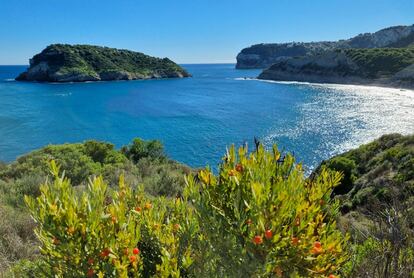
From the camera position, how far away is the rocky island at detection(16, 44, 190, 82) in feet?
422

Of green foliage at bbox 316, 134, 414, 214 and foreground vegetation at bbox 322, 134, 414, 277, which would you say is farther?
green foliage at bbox 316, 134, 414, 214

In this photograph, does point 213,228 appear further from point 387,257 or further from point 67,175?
point 67,175

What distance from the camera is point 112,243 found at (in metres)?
3.10

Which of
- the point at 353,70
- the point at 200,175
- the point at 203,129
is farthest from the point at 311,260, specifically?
the point at 353,70

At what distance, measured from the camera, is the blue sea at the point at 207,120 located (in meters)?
44.5

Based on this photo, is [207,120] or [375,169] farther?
[207,120]

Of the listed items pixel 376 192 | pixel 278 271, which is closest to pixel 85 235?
pixel 278 271

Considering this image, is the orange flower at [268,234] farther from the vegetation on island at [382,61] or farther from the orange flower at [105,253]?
the vegetation on island at [382,61]

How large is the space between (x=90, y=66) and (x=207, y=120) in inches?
3702

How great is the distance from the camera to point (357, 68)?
115 meters

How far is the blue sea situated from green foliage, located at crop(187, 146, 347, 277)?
3307cm

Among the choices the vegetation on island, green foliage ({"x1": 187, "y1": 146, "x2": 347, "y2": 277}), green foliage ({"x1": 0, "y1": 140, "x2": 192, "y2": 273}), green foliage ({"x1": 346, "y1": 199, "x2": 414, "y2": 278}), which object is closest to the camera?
green foliage ({"x1": 187, "y1": 146, "x2": 347, "y2": 277})

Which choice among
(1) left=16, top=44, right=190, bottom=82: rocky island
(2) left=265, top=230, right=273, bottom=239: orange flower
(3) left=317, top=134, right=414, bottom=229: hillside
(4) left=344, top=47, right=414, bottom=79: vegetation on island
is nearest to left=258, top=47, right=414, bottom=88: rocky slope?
(4) left=344, top=47, right=414, bottom=79: vegetation on island

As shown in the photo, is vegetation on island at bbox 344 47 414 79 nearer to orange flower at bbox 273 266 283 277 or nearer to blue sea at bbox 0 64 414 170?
blue sea at bbox 0 64 414 170
